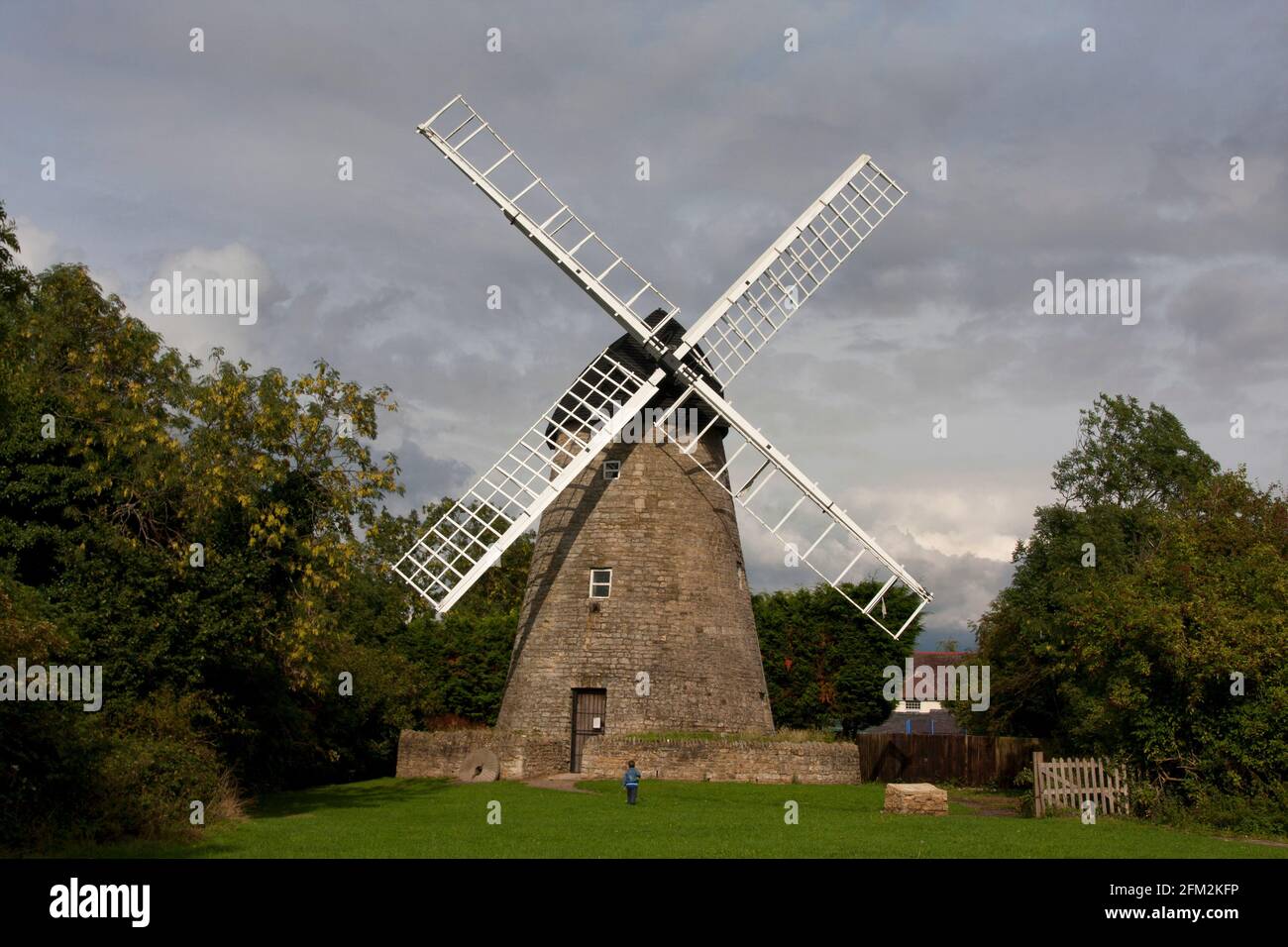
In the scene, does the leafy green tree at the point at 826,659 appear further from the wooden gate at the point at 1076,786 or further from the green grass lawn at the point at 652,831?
the wooden gate at the point at 1076,786

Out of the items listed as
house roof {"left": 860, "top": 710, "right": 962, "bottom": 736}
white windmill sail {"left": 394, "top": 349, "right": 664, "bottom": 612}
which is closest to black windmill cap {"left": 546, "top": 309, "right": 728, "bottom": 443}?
white windmill sail {"left": 394, "top": 349, "right": 664, "bottom": 612}

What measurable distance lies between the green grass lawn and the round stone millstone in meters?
2.56

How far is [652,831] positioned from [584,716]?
11622 millimetres

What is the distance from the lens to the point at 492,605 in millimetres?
50156

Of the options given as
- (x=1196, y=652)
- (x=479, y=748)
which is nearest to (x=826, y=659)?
(x=479, y=748)

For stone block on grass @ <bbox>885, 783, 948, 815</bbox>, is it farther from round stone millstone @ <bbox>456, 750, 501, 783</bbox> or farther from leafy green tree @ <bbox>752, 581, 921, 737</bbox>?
leafy green tree @ <bbox>752, 581, 921, 737</bbox>

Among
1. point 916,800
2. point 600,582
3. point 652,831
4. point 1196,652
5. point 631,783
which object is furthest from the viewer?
point 600,582

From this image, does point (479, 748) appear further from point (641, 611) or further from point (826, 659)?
point (826, 659)

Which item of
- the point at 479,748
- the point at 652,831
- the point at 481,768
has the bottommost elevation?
the point at 481,768

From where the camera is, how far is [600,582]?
1140 inches

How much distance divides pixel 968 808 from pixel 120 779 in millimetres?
16460

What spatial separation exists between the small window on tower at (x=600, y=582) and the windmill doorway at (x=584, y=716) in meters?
2.38
